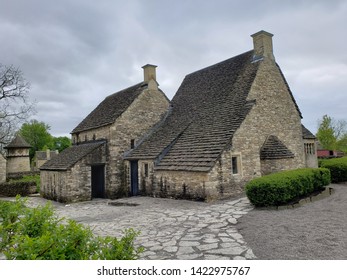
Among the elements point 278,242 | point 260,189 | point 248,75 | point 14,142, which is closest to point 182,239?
point 278,242

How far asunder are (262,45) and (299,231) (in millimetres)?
14301

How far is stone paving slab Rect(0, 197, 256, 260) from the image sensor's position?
6.34 metres

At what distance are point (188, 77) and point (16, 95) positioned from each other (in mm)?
17098

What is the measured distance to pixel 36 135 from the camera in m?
78.1

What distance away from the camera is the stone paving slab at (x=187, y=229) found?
6.34m

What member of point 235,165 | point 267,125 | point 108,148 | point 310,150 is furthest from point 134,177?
point 310,150

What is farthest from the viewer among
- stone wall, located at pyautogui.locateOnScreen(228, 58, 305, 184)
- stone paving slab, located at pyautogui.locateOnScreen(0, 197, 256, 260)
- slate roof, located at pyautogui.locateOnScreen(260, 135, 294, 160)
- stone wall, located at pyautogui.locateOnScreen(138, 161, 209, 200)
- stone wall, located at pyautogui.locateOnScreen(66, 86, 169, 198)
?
stone wall, located at pyautogui.locateOnScreen(66, 86, 169, 198)

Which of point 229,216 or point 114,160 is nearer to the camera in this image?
point 229,216

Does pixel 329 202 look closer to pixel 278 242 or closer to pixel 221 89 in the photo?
pixel 278 242

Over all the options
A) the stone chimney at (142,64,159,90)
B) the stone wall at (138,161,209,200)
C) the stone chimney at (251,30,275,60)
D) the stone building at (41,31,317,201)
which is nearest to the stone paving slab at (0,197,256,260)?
the stone wall at (138,161,209,200)

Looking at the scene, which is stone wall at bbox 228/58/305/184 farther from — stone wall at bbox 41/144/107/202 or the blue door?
stone wall at bbox 41/144/107/202

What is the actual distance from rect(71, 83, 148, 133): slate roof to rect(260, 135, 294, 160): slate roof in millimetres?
10658

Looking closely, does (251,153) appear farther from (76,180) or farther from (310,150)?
(76,180)

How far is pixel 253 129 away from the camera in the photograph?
16.0 metres
